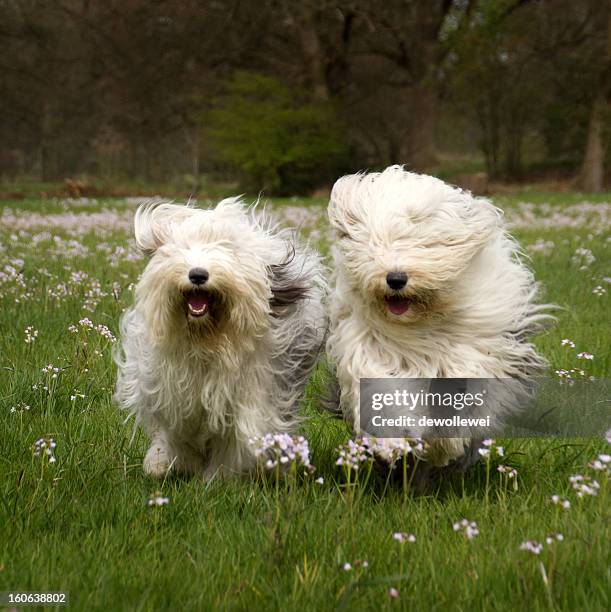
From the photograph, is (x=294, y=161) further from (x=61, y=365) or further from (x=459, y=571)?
(x=459, y=571)

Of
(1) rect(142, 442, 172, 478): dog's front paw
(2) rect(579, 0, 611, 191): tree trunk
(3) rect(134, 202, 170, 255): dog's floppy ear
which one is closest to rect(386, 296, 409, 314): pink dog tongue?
(3) rect(134, 202, 170, 255): dog's floppy ear

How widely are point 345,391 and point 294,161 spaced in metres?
27.0

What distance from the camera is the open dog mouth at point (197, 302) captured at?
12.8ft

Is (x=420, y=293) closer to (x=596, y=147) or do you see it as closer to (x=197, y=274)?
→ (x=197, y=274)

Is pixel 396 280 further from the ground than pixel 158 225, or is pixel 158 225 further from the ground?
pixel 158 225

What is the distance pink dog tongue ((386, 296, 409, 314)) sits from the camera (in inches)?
150

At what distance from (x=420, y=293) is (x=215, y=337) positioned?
94cm

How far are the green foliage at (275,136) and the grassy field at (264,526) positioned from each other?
25.1 m

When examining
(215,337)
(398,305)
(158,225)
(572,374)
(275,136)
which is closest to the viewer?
(398,305)

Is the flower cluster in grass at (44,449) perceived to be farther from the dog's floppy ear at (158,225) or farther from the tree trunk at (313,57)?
the tree trunk at (313,57)

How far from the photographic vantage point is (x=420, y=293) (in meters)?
3.79

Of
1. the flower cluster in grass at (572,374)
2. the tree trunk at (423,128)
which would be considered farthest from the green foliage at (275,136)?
the flower cluster in grass at (572,374)

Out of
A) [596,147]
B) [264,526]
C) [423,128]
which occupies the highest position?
[423,128]

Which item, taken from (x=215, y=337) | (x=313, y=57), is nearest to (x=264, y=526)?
(x=215, y=337)
